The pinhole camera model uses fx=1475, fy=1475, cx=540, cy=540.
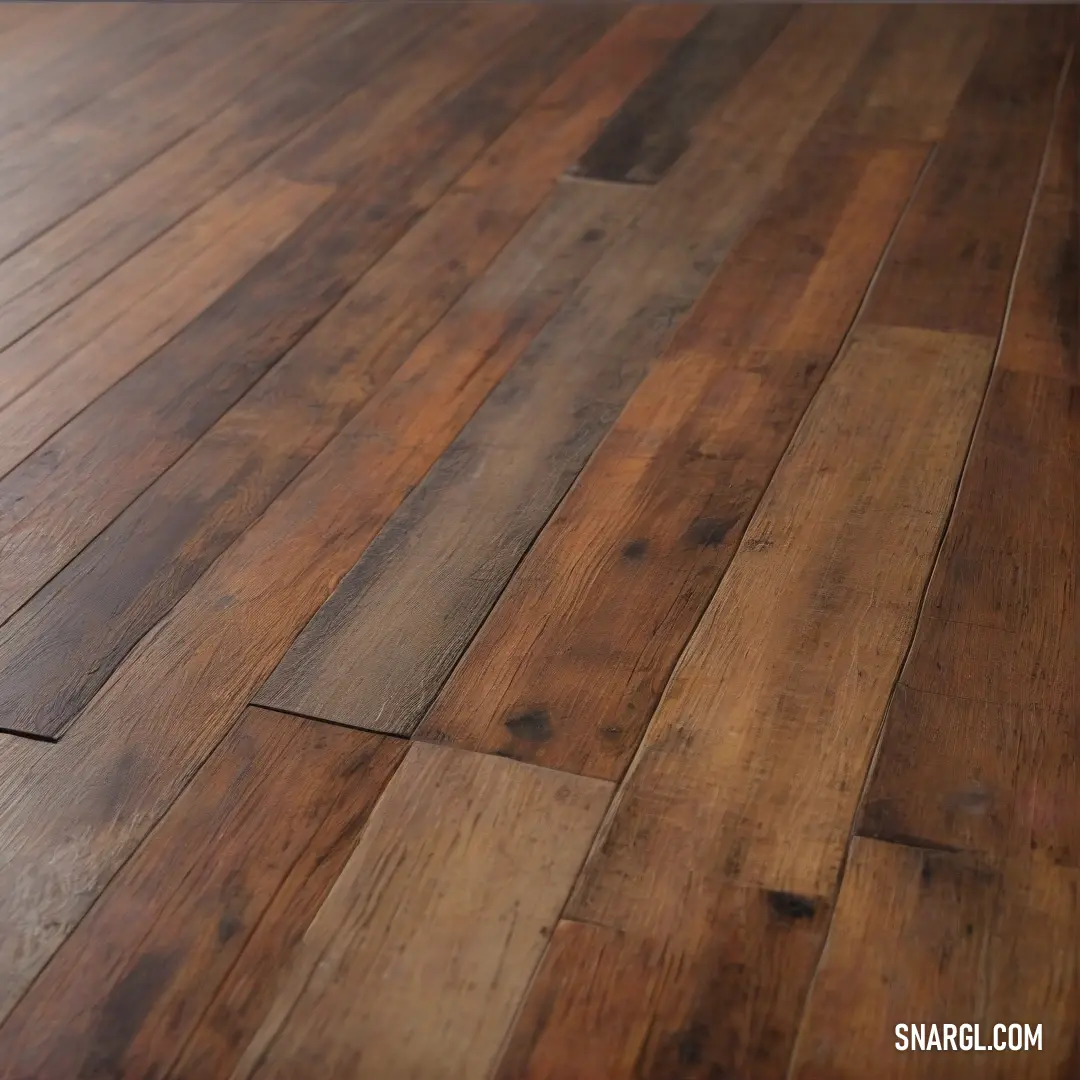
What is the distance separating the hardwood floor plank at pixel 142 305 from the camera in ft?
6.81

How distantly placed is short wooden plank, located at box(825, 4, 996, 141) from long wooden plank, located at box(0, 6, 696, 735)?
50 centimetres

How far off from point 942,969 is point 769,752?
0.29m

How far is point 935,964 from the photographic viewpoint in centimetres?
122

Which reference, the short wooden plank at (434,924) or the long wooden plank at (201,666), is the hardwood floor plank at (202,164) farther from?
the short wooden plank at (434,924)

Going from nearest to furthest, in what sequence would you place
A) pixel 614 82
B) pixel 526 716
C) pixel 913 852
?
1. pixel 913 852
2. pixel 526 716
3. pixel 614 82

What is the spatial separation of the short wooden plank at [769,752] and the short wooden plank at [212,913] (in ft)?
0.77

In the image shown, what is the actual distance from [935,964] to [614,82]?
2384 mm

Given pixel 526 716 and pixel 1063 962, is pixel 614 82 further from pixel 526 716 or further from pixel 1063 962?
pixel 1063 962

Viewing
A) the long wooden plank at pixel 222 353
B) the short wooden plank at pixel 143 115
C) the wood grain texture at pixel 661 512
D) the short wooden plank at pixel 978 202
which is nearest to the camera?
the wood grain texture at pixel 661 512

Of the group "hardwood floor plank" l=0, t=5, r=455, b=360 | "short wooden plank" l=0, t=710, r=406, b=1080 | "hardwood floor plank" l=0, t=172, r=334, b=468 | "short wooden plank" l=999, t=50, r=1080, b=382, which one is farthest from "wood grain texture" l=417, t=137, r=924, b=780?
"hardwood floor plank" l=0, t=5, r=455, b=360

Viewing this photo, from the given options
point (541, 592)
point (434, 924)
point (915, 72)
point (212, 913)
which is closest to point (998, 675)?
point (541, 592)

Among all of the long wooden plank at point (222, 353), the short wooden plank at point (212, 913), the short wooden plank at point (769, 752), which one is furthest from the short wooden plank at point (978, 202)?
the short wooden plank at point (212, 913)

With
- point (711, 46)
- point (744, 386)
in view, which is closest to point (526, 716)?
point (744, 386)

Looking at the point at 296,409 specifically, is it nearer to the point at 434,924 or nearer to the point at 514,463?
the point at 514,463
